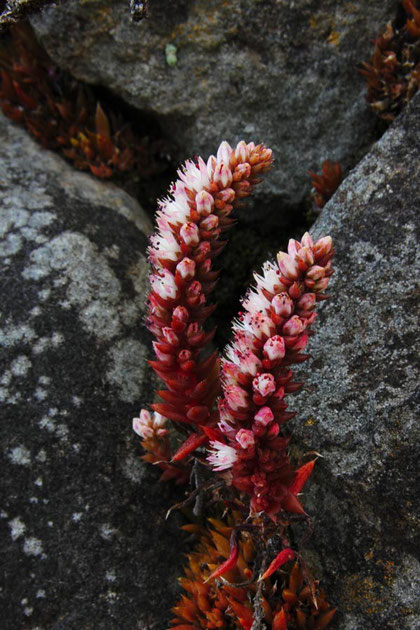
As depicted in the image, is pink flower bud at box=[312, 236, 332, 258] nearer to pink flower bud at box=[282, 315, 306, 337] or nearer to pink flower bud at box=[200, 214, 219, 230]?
pink flower bud at box=[282, 315, 306, 337]

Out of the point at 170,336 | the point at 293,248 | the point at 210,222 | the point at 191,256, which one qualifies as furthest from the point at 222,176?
the point at 170,336

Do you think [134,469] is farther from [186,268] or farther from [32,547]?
[186,268]

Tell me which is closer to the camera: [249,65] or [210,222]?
[210,222]

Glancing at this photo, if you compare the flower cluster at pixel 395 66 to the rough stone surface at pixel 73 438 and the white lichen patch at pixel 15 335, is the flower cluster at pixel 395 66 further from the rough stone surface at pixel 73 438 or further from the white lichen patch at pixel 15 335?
the white lichen patch at pixel 15 335

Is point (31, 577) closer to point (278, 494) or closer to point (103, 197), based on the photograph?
point (278, 494)

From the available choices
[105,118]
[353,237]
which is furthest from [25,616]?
[105,118]

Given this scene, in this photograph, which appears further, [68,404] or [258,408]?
[68,404]
